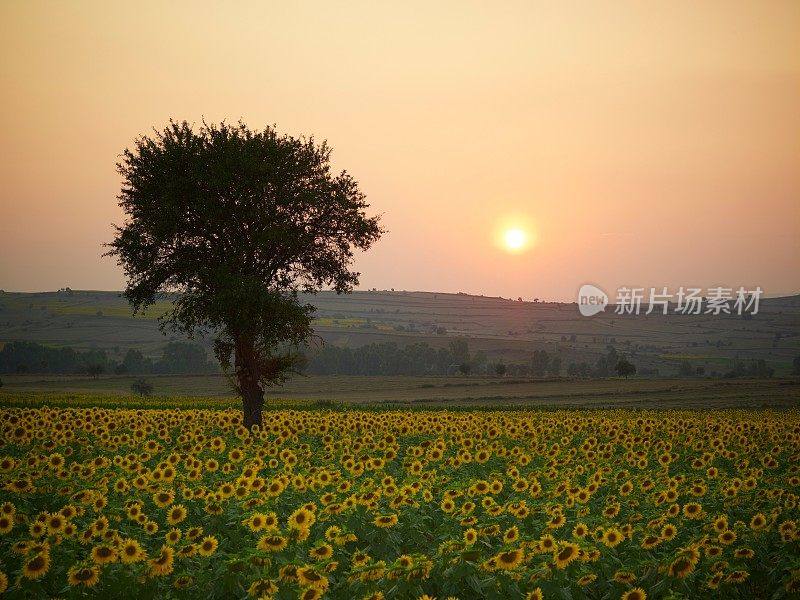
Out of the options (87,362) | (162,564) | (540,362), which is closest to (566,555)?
(162,564)

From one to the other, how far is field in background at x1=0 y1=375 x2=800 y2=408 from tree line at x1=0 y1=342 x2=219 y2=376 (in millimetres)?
9985

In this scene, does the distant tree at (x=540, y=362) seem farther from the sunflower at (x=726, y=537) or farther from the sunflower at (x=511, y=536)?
the sunflower at (x=511, y=536)

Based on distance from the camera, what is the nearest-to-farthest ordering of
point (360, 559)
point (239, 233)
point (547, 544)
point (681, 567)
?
point (681, 567) < point (360, 559) < point (547, 544) < point (239, 233)

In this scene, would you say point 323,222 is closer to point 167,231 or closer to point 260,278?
point 260,278

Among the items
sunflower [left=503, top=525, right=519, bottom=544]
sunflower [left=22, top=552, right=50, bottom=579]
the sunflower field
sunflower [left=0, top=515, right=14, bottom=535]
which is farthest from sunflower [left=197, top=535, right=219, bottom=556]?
sunflower [left=503, top=525, right=519, bottom=544]

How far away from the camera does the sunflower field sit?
27.6ft

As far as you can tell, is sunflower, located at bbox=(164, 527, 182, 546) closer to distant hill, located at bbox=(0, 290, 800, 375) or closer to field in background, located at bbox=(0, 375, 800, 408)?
field in background, located at bbox=(0, 375, 800, 408)

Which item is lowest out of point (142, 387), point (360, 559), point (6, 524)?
point (142, 387)

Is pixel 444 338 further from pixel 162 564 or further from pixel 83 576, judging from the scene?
pixel 83 576

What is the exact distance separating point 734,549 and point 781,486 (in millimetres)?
4828

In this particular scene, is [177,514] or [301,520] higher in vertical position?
[301,520]

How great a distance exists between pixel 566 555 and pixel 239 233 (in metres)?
20.9

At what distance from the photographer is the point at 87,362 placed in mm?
119750

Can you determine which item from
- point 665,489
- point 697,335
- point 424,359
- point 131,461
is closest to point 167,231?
point 131,461
